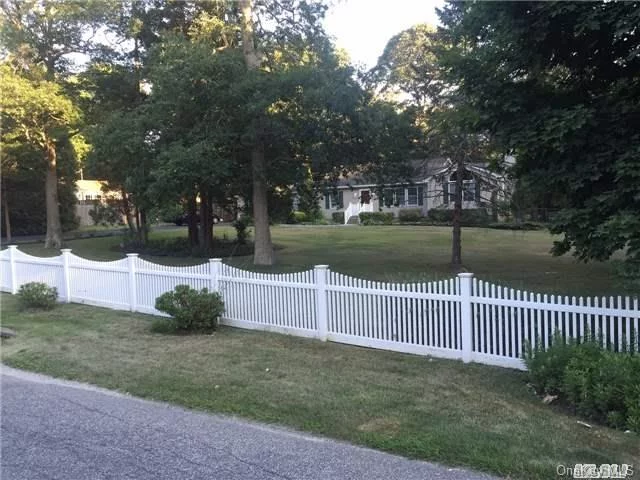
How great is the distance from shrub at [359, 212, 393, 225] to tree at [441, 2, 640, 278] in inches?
1231

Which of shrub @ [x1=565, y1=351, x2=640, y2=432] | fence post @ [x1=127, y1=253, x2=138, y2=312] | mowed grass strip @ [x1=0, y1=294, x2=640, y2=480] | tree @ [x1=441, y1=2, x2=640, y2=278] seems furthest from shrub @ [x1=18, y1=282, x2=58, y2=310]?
shrub @ [x1=565, y1=351, x2=640, y2=432]

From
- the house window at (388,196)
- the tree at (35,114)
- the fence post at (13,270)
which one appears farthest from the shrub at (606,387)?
the tree at (35,114)

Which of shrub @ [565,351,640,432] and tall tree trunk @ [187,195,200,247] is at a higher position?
tall tree trunk @ [187,195,200,247]

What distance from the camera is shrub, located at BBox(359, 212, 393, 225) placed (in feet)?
127

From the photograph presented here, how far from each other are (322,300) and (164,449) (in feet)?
12.9

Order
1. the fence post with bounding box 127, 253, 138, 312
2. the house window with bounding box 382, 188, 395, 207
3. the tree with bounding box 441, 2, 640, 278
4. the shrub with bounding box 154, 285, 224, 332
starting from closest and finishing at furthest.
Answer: the tree with bounding box 441, 2, 640, 278, the shrub with bounding box 154, 285, 224, 332, the fence post with bounding box 127, 253, 138, 312, the house window with bounding box 382, 188, 395, 207

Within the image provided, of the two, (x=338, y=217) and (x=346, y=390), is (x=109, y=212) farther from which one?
(x=346, y=390)

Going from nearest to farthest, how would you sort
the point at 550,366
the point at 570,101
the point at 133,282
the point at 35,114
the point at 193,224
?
the point at 550,366
the point at 570,101
the point at 133,282
the point at 35,114
the point at 193,224

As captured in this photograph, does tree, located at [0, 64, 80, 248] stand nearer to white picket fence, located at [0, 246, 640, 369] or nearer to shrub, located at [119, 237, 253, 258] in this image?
shrub, located at [119, 237, 253, 258]

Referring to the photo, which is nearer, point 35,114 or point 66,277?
point 66,277

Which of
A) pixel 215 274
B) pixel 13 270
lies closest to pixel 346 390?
pixel 215 274

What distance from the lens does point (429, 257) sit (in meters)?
18.9

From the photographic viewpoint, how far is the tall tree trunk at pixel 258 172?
1611cm

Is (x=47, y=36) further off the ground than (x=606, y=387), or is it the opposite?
(x=47, y=36)
